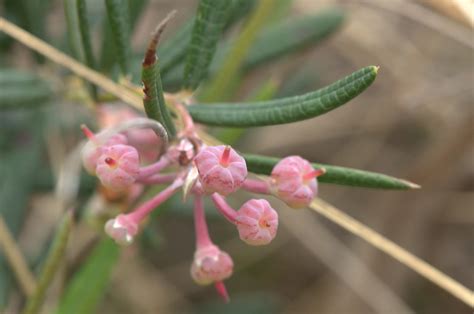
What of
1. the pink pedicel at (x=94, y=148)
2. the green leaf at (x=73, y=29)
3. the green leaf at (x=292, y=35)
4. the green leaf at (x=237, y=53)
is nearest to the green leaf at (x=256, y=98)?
the green leaf at (x=237, y=53)

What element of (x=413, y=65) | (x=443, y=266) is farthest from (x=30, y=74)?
(x=443, y=266)

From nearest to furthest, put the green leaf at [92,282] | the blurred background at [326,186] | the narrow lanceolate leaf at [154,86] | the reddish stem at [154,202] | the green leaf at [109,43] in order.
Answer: the narrow lanceolate leaf at [154,86], the reddish stem at [154,202], the green leaf at [109,43], the green leaf at [92,282], the blurred background at [326,186]

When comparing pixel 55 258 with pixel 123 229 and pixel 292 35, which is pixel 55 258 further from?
pixel 292 35

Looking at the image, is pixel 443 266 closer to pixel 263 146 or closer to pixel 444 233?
pixel 444 233

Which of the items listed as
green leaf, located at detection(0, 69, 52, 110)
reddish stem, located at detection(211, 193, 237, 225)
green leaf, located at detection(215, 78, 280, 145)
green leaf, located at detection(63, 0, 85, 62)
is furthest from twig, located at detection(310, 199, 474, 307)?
green leaf, located at detection(0, 69, 52, 110)

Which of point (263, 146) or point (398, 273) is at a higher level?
point (263, 146)

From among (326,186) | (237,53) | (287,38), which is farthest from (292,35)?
(326,186)

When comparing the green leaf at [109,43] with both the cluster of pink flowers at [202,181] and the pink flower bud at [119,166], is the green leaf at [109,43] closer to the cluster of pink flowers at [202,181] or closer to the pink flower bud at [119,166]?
the cluster of pink flowers at [202,181]
